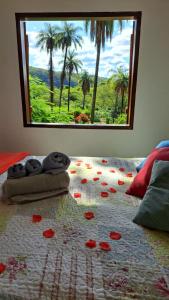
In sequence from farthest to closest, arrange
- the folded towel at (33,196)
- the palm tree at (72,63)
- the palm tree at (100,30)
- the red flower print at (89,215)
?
the palm tree at (72,63)
the palm tree at (100,30)
the folded towel at (33,196)
the red flower print at (89,215)

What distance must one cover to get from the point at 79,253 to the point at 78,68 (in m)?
2.12

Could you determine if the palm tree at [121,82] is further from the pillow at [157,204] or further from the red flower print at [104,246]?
the red flower print at [104,246]

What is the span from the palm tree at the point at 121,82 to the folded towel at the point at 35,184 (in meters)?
1.53

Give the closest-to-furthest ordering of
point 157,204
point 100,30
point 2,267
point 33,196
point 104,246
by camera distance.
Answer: point 2,267
point 104,246
point 157,204
point 33,196
point 100,30

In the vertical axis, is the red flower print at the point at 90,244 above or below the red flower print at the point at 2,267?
above

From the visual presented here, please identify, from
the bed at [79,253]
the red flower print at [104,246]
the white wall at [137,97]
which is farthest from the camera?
the white wall at [137,97]

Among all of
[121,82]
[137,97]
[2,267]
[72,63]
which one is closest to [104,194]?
[2,267]

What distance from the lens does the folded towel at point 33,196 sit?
4.33 feet

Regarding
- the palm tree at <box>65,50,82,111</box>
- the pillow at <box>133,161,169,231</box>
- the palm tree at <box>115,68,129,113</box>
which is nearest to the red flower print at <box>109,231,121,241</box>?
the pillow at <box>133,161,169,231</box>

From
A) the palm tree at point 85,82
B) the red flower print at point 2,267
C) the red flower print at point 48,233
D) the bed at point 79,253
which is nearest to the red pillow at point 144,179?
the bed at point 79,253

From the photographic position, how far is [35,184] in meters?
1.37

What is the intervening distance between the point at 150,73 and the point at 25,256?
218cm

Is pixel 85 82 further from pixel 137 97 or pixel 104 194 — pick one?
pixel 104 194

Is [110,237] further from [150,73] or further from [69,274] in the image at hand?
[150,73]
